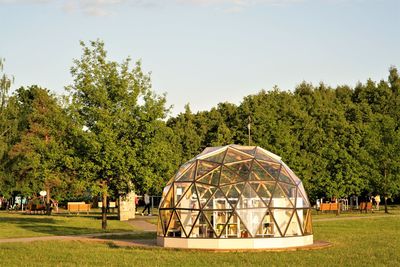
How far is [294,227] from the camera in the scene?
26.9 meters

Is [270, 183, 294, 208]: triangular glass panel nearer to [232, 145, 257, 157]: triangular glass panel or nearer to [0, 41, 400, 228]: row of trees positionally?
[232, 145, 257, 157]: triangular glass panel

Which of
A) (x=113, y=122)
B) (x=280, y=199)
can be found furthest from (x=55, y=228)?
(x=280, y=199)

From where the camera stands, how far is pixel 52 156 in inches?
1507

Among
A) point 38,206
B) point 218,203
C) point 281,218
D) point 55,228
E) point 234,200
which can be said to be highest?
point 234,200

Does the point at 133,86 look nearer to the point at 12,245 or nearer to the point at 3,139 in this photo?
the point at 12,245

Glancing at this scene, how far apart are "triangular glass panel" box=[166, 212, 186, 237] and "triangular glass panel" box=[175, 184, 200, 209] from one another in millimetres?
461

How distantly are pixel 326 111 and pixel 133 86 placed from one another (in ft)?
134

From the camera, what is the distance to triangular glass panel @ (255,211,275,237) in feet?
85.0

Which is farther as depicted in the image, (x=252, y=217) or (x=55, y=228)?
(x=55, y=228)

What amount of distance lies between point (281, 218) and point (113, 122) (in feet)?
44.9

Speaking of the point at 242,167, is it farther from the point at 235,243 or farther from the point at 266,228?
the point at 235,243

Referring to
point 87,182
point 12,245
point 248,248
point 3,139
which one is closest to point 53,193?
point 3,139

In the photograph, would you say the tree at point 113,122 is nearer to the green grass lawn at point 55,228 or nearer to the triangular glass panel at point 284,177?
the green grass lawn at point 55,228

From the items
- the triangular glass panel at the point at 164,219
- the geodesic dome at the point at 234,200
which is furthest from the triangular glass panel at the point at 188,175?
the triangular glass panel at the point at 164,219
